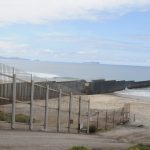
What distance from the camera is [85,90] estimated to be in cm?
7912

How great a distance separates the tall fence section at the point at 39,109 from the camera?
15449 millimetres

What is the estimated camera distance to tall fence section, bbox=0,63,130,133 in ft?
50.7

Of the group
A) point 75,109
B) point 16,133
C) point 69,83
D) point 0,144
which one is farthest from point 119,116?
point 69,83

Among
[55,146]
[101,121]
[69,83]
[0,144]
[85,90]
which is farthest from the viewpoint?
[85,90]

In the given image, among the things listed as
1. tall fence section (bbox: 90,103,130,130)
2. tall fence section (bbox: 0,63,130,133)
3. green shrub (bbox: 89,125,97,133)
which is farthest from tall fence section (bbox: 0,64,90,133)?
tall fence section (bbox: 90,103,130,130)

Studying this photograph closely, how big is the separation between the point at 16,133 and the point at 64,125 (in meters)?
11.0

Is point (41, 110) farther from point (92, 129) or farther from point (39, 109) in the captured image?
point (92, 129)

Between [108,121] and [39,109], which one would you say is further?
[108,121]

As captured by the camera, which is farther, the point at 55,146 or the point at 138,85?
the point at 138,85

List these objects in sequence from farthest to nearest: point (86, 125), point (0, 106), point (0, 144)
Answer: point (86, 125) → point (0, 106) → point (0, 144)

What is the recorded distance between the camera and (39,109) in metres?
20.3

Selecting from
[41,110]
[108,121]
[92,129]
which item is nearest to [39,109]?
[41,110]

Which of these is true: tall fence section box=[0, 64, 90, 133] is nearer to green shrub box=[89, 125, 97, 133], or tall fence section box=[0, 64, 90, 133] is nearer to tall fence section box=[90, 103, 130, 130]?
green shrub box=[89, 125, 97, 133]

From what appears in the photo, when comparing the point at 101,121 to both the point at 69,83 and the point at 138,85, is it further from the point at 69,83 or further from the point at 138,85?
the point at 138,85
